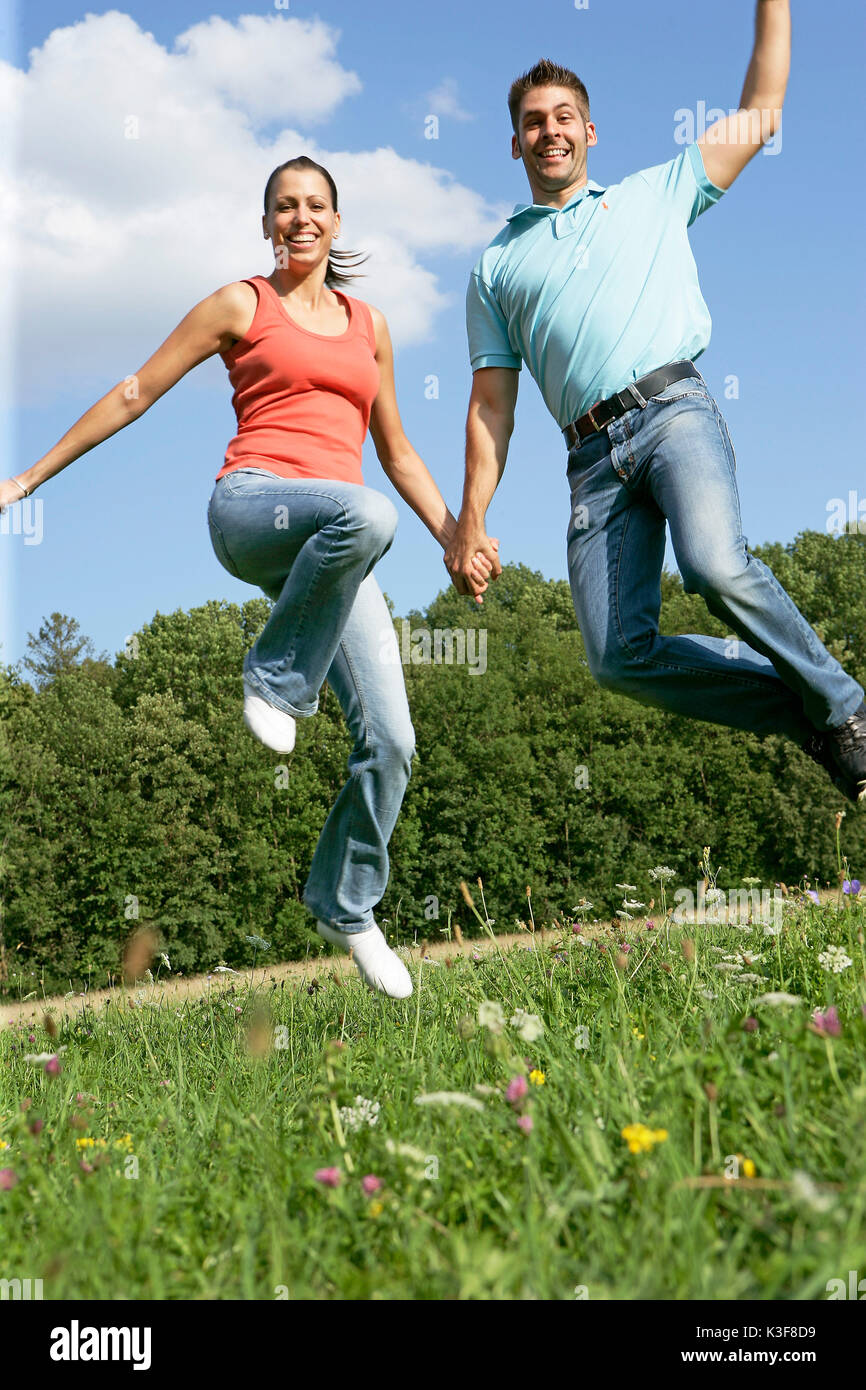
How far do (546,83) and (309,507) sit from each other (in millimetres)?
2323

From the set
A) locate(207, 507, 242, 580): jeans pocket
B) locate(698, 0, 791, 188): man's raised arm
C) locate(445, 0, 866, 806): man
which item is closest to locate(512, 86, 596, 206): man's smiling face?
locate(445, 0, 866, 806): man

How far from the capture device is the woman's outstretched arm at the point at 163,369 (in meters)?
4.46

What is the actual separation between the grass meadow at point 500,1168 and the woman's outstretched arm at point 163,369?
7.91 ft

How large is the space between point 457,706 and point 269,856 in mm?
7874

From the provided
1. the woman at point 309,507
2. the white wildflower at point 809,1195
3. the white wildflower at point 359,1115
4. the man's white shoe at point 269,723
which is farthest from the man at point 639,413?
the white wildflower at point 809,1195

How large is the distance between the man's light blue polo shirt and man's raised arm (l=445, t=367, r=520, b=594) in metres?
0.10

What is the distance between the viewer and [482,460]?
5.02 metres

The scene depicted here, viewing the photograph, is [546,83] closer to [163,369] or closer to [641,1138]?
[163,369]

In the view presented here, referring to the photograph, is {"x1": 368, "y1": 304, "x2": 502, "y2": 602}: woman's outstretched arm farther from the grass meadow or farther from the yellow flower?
the yellow flower

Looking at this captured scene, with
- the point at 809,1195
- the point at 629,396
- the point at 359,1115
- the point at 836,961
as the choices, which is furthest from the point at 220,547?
the point at 809,1195

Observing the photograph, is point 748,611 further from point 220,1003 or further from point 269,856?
point 269,856

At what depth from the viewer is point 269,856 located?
32.1m

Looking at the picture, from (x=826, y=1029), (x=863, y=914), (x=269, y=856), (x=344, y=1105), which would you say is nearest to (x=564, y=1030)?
(x=344, y=1105)

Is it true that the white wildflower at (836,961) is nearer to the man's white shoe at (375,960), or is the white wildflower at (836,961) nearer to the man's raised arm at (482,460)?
the man's white shoe at (375,960)
